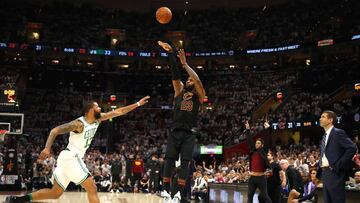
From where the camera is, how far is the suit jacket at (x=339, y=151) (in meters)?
6.61

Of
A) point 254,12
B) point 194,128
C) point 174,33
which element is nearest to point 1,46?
point 174,33

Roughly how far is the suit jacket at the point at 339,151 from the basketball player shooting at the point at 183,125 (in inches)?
79.0

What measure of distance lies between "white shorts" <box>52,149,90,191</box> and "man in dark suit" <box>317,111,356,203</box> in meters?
3.49

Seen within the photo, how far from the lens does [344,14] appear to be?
34.9m

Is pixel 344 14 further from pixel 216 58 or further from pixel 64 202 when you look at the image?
pixel 64 202

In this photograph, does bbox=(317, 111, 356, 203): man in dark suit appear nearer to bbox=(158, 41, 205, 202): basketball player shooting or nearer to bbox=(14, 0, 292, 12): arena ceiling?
bbox=(158, 41, 205, 202): basketball player shooting

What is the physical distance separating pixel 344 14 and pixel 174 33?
14.8 m

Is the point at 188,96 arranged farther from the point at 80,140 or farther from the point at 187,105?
the point at 80,140

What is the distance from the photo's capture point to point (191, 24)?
43.3 metres

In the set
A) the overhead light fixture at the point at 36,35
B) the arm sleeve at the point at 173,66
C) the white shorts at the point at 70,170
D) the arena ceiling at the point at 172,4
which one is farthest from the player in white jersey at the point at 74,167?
Answer: the arena ceiling at the point at 172,4

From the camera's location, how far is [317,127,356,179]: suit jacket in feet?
21.7

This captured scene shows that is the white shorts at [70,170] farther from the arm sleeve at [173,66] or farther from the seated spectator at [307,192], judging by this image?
the seated spectator at [307,192]

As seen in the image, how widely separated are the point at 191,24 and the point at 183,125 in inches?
1467

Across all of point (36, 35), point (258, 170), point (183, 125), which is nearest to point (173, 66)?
point (183, 125)
